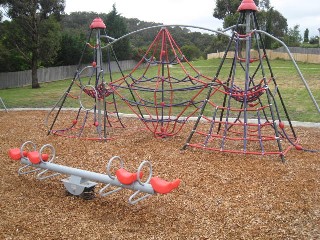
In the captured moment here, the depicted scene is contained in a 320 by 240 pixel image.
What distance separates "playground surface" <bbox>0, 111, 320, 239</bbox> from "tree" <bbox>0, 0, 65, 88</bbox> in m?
16.8

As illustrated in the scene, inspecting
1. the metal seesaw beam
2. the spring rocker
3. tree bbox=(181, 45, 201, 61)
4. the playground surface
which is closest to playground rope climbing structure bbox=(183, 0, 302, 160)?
the playground surface

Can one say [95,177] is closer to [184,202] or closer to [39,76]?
[184,202]

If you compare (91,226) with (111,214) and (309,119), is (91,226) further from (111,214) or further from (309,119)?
(309,119)

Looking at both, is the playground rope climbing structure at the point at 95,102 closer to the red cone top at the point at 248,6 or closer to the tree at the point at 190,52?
the red cone top at the point at 248,6

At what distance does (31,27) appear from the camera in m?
22.0

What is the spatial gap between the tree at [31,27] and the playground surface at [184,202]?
1679cm

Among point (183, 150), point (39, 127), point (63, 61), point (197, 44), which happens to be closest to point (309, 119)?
point (183, 150)

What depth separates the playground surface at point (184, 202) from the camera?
371cm

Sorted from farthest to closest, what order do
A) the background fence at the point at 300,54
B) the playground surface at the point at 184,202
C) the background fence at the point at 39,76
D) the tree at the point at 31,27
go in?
the background fence at the point at 300,54 < the background fence at the point at 39,76 < the tree at the point at 31,27 < the playground surface at the point at 184,202

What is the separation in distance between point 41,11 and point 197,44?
34.6 metres

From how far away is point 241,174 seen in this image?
5.33 m

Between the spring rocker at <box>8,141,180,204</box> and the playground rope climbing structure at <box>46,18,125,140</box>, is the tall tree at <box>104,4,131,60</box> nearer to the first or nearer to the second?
the playground rope climbing structure at <box>46,18,125,140</box>

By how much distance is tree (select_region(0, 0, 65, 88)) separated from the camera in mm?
21891

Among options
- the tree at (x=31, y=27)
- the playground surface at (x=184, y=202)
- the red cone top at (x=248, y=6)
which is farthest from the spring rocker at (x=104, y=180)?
the tree at (x=31, y=27)
